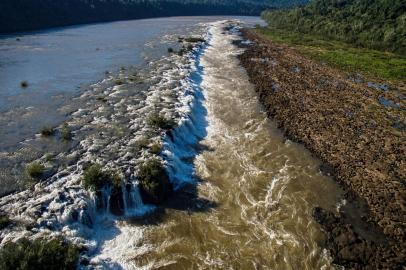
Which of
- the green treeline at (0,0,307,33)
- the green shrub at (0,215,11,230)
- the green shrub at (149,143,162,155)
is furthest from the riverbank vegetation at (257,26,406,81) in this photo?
the green treeline at (0,0,307,33)

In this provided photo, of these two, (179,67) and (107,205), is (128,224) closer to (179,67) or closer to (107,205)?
(107,205)

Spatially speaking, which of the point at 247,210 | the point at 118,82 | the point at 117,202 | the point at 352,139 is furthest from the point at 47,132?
the point at 352,139

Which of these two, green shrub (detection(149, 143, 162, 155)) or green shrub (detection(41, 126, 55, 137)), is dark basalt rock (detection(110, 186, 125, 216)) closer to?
green shrub (detection(149, 143, 162, 155))

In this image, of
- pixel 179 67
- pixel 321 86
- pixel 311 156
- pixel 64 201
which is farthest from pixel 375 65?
pixel 64 201

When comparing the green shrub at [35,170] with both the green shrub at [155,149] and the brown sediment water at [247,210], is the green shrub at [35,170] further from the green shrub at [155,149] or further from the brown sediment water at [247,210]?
the brown sediment water at [247,210]

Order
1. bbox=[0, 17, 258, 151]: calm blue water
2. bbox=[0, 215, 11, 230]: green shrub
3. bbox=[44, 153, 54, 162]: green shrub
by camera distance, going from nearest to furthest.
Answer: bbox=[0, 215, 11, 230]: green shrub, bbox=[44, 153, 54, 162]: green shrub, bbox=[0, 17, 258, 151]: calm blue water
